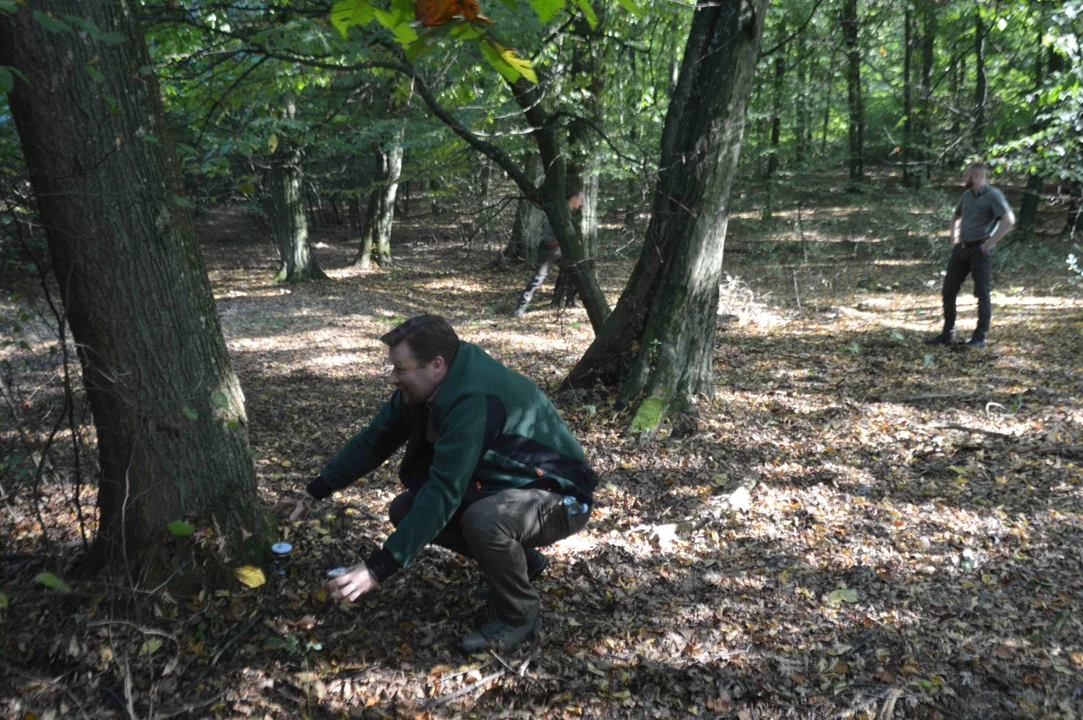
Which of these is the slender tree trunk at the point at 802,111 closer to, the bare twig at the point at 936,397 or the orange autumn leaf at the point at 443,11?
the bare twig at the point at 936,397

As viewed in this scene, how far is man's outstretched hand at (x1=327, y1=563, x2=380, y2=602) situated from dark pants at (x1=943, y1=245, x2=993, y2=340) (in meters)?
7.42

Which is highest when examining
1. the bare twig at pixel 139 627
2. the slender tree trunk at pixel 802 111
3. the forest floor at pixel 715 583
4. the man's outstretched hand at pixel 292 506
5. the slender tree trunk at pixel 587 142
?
the slender tree trunk at pixel 802 111

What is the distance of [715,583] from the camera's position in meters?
3.61

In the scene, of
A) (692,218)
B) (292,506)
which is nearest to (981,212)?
(692,218)

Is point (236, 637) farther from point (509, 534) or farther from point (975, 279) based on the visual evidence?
point (975, 279)

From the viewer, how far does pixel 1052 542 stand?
12.4 feet

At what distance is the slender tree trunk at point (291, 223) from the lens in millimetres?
14773

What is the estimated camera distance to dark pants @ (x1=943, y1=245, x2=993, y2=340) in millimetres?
7410

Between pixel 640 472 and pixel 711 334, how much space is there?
1.49 meters

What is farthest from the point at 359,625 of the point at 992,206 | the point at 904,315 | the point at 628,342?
the point at 904,315

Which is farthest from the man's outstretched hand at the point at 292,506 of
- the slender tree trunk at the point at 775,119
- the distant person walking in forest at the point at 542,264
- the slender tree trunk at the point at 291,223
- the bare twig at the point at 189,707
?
the slender tree trunk at the point at 291,223

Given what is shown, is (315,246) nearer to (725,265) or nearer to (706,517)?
(725,265)

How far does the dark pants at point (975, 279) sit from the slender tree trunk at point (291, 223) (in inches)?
Result: 488

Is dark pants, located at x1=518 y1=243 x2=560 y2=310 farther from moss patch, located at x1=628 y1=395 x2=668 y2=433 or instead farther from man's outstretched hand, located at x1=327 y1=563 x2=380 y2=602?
man's outstretched hand, located at x1=327 y1=563 x2=380 y2=602
